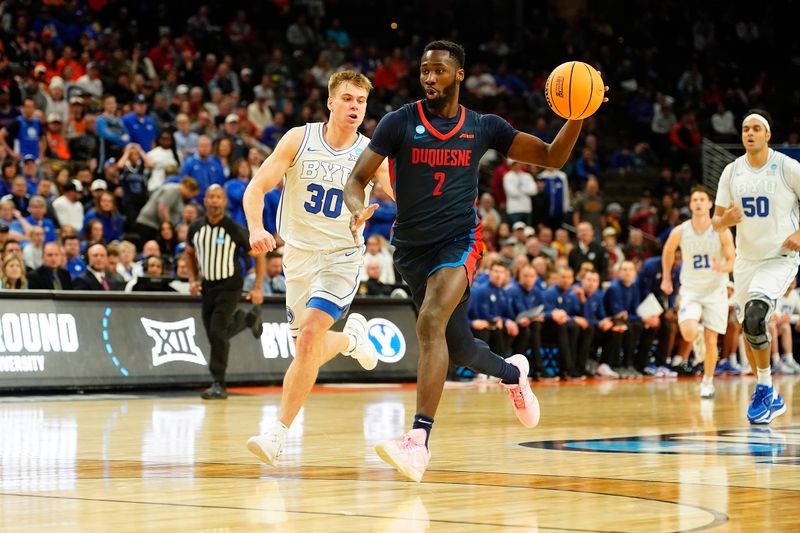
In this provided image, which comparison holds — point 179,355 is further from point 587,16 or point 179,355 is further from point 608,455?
point 587,16

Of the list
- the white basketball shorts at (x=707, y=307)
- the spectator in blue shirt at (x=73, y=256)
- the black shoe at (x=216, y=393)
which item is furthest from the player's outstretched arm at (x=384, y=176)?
the spectator in blue shirt at (x=73, y=256)

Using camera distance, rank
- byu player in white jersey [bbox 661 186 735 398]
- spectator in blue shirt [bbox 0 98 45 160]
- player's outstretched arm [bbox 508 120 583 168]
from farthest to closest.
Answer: spectator in blue shirt [bbox 0 98 45 160] → byu player in white jersey [bbox 661 186 735 398] → player's outstretched arm [bbox 508 120 583 168]

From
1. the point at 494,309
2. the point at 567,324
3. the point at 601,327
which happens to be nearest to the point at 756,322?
the point at 494,309

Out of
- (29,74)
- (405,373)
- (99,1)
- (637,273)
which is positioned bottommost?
(405,373)

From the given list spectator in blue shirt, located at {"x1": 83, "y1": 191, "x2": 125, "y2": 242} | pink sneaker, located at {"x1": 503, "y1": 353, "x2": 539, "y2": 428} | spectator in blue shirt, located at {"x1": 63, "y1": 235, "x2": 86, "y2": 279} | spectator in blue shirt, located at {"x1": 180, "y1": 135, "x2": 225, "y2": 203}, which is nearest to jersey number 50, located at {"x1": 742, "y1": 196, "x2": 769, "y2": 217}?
pink sneaker, located at {"x1": 503, "y1": 353, "x2": 539, "y2": 428}

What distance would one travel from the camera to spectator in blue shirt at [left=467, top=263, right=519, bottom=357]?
17.9 meters

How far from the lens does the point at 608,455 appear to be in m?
7.70

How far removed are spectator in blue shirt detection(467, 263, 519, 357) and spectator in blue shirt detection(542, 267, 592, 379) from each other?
767mm

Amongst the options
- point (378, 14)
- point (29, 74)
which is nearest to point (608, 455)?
point (29, 74)

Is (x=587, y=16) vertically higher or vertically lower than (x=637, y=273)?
higher

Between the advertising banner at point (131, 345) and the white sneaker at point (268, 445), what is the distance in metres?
7.68

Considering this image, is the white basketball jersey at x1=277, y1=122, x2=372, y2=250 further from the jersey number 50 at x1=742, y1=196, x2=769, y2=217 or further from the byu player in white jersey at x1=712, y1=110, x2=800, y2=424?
the jersey number 50 at x1=742, y1=196, x2=769, y2=217

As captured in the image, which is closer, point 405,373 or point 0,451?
point 0,451

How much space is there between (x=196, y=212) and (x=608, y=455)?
35.0ft
